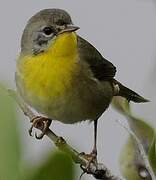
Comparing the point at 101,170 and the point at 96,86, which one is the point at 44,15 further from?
the point at 101,170

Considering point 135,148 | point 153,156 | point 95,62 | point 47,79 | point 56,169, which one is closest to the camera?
point 56,169

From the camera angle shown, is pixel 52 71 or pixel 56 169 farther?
pixel 52 71

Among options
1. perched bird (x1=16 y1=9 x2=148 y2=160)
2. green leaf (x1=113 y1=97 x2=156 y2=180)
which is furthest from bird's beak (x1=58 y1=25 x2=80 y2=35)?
green leaf (x1=113 y1=97 x2=156 y2=180)

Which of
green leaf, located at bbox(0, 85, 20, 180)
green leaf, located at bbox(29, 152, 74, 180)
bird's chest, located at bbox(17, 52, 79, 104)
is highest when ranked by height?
green leaf, located at bbox(0, 85, 20, 180)

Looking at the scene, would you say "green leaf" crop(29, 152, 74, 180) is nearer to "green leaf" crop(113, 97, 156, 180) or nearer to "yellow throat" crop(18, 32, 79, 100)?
"green leaf" crop(113, 97, 156, 180)

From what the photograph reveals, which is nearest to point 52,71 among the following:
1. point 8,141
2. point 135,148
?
point 135,148

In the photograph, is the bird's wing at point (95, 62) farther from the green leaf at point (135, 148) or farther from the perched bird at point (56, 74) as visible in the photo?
the green leaf at point (135, 148)

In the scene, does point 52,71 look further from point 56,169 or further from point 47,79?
point 56,169

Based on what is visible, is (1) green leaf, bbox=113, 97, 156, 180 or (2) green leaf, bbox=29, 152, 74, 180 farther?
(1) green leaf, bbox=113, 97, 156, 180
